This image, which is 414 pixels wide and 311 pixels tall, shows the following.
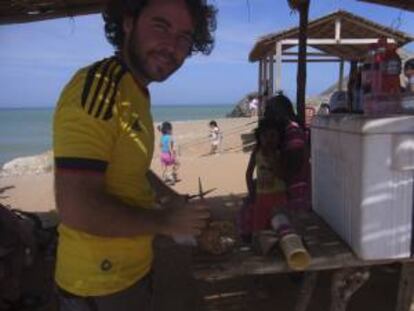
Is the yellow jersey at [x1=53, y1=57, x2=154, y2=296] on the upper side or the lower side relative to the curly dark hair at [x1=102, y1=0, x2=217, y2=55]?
lower

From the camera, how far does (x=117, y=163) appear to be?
174 cm

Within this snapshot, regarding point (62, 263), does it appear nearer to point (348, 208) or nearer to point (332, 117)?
point (348, 208)

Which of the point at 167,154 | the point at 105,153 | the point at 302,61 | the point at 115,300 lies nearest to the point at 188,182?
the point at 167,154

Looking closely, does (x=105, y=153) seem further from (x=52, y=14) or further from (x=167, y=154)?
(x=167, y=154)

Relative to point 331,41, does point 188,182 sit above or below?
below

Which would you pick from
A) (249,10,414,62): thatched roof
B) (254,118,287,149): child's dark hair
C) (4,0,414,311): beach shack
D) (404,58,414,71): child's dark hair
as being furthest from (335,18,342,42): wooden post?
(404,58,414,71): child's dark hair

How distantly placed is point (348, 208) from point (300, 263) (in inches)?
13.0

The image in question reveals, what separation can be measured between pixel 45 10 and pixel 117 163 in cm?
419

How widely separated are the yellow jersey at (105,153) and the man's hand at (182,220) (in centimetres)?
15

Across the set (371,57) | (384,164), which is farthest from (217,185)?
(384,164)

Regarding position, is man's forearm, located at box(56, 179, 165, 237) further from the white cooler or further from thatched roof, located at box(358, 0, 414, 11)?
thatched roof, located at box(358, 0, 414, 11)

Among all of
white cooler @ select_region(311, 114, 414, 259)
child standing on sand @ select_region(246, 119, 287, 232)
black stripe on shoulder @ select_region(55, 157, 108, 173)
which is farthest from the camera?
child standing on sand @ select_region(246, 119, 287, 232)

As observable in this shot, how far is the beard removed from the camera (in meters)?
1.79

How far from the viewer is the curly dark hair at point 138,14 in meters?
1.83
